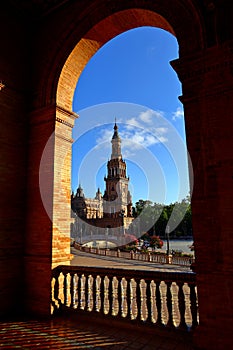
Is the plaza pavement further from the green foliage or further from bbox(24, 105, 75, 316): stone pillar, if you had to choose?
the green foliage

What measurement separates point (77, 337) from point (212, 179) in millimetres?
3414

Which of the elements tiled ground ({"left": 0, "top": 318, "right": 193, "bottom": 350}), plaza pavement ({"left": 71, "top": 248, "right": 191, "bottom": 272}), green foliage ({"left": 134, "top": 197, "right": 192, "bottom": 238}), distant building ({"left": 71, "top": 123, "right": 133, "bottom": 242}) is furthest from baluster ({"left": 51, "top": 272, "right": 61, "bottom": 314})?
green foliage ({"left": 134, "top": 197, "right": 192, "bottom": 238})

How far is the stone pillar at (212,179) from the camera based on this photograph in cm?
361

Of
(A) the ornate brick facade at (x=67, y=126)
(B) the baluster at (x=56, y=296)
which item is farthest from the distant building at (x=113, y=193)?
(B) the baluster at (x=56, y=296)

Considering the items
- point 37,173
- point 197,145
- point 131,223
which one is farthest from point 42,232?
point 131,223

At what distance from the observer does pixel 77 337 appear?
13.8 ft

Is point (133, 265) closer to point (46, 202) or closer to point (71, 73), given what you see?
point (46, 202)

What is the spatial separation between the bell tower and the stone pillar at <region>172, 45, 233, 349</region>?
6351 centimetres

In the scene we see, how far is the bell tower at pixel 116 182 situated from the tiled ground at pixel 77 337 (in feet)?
205

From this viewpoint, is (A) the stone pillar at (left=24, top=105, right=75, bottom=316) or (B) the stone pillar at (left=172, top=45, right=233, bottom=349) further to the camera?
(A) the stone pillar at (left=24, top=105, right=75, bottom=316)

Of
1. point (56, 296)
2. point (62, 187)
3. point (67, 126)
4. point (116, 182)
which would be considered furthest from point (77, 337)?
point (116, 182)

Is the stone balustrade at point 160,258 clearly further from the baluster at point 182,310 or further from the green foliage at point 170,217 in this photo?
the green foliage at point 170,217

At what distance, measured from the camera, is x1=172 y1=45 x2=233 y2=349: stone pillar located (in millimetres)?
3611

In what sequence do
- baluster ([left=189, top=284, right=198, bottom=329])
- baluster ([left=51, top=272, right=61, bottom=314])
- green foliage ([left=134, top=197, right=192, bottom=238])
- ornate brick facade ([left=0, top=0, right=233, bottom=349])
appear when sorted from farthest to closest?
green foliage ([left=134, top=197, right=192, bottom=238]) → baluster ([left=51, top=272, right=61, bottom=314]) → baluster ([left=189, top=284, right=198, bottom=329]) → ornate brick facade ([left=0, top=0, right=233, bottom=349])
